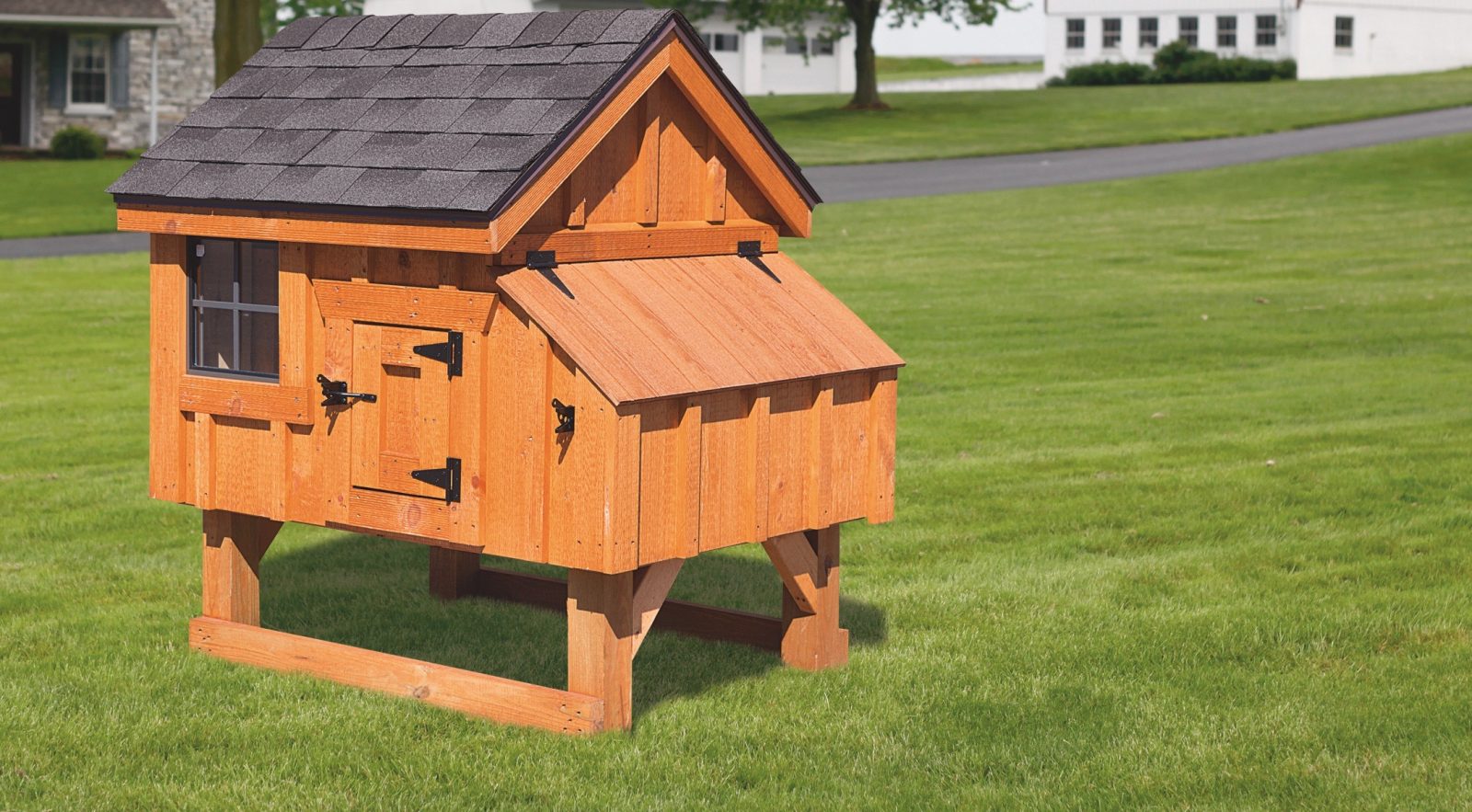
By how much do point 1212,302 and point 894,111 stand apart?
32.5m

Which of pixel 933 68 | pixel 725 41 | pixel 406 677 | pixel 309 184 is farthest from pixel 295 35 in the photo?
pixel 933 68

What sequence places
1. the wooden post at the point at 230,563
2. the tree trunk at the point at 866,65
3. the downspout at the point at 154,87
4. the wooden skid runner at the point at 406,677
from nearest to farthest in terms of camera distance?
1. the wooden skid runner at the point at 406,677
2. the wooden post at the point at 230,563
3. the downspout at the point at 154,87
4. the tree trunk at the point at 866,65

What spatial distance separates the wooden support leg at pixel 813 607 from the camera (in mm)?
7023

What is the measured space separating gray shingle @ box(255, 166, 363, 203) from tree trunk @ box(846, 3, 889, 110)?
144 ft

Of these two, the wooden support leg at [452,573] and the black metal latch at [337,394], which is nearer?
A: the black metal latch at [337,394]

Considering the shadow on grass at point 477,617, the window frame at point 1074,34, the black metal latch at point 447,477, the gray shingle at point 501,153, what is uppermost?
the window frame at point 1074,34

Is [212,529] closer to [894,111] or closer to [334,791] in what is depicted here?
[334,791]

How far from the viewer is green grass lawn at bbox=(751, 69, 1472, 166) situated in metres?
39.7

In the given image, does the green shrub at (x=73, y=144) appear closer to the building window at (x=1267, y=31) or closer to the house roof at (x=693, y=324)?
the house roof at (x=693, y=324)

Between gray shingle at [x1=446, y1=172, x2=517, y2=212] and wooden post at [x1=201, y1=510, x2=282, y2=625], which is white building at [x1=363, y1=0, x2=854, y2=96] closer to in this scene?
wooden post at [x1=201, y1=510, x2=282, y2=625]

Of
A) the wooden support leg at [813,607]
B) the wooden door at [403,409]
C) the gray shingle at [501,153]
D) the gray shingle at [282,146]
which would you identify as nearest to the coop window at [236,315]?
the gray shingle at [282,146]

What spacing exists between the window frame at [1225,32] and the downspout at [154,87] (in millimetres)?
35817

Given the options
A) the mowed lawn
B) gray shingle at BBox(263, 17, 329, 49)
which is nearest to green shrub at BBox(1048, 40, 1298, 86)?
the mowed lawn

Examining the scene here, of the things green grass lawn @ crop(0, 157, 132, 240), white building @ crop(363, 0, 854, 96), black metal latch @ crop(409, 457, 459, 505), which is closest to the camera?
black metal latch @ crop(409, 457, 459, 505)
